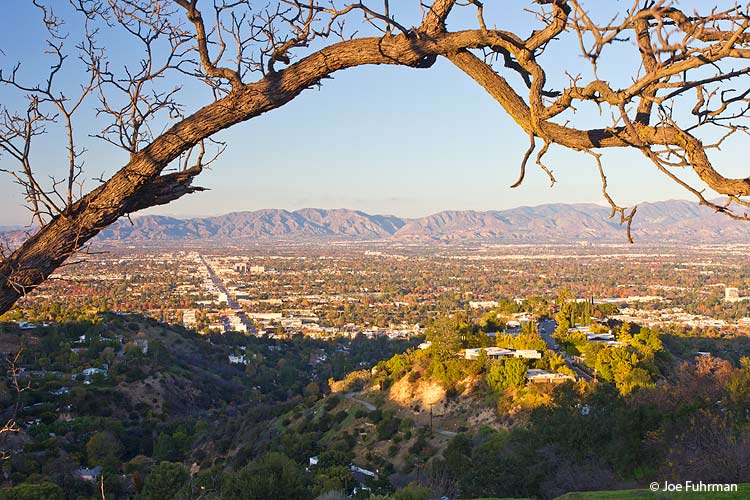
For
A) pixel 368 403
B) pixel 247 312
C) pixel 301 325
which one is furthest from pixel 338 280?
pixel 368 403

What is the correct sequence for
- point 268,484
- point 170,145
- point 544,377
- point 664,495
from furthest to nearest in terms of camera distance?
point 544,377, point 268,484, point 664,495, point 170,145

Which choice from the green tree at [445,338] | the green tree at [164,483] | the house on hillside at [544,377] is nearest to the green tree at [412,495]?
the green tree at [164,483]

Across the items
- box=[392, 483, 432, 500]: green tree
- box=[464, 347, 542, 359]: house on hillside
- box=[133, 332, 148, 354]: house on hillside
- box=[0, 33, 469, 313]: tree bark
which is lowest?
box=[133, 332, 148, 354]: house on hillside

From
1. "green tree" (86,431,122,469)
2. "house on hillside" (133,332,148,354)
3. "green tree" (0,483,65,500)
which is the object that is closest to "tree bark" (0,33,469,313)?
"green tree" (0,483,65,500)

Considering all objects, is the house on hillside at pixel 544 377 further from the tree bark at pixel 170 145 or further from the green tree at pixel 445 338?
the tree bark at pixel 170 145

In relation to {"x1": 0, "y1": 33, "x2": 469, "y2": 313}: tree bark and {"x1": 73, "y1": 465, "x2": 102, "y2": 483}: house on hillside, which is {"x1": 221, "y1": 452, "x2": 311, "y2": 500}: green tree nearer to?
{"x1": 0, "y1": 33, "x2": 469, "y2": 313}: tree bark

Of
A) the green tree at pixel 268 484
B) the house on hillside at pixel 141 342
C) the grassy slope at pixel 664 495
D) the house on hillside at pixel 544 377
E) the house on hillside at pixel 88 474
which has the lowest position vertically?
the house on hillside at pixel 88 474

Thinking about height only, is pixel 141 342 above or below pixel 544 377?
below

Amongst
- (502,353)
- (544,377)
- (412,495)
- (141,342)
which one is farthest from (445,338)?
(141,342)

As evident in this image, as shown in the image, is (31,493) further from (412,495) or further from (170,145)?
(170,145)

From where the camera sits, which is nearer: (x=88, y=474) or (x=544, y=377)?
(x=88, y=474)

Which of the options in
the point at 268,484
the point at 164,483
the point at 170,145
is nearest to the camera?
the point at 170,145

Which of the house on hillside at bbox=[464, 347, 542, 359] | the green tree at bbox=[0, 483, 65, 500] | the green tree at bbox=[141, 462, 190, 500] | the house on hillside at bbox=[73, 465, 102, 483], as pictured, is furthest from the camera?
the house on hillside at bbox=[464, 347, 542, 359]

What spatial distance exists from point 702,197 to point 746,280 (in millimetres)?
94515
